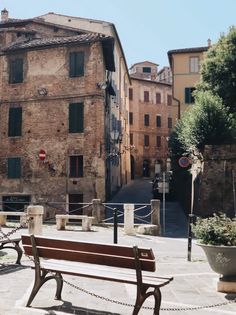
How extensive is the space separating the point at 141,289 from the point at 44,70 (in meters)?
23.2

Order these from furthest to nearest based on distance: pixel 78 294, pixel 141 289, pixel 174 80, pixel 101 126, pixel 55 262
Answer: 1. pixel 174 80
2. pixel 101 126
3. pixel 78 294
4. pixel 55 262
5. pixel 141 289

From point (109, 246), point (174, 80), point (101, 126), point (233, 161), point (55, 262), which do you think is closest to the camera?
point (109, 246)

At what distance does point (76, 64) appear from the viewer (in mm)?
25469

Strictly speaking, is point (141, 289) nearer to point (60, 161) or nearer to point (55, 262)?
point (55, 262)

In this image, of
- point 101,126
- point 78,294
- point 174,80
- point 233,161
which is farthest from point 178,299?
point 174,80

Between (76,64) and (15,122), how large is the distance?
5.36 meters

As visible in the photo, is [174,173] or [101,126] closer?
[101,126]

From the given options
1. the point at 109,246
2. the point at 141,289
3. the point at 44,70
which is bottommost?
the point at 141,289

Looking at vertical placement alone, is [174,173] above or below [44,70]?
below

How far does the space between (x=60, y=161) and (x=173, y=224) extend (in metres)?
8.08

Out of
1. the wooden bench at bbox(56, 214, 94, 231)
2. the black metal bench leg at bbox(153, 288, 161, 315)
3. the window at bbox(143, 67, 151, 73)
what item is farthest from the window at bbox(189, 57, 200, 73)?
the black metal bench leg at bbox(153, 288, 161, 315)

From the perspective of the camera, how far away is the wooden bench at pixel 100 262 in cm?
466

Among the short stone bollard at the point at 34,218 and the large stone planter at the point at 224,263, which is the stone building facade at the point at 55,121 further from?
the large stone planter at the point at 224,263

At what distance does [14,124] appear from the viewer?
26.3m
